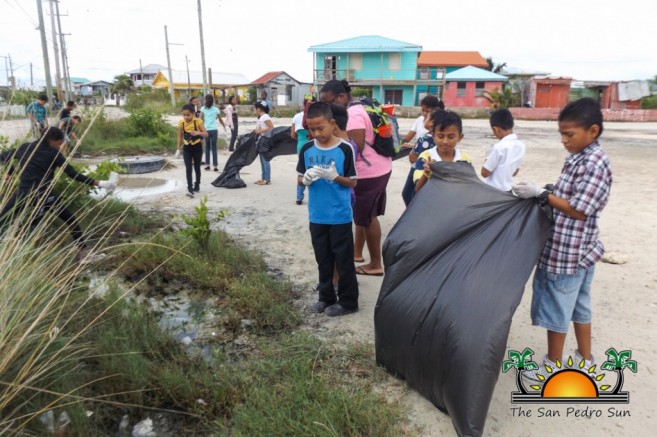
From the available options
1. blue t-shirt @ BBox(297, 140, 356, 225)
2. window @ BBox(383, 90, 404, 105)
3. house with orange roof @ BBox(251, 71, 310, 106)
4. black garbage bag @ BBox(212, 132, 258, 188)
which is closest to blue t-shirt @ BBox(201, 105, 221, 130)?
black garbage bag @ BBox(212, 132, 258, 188)

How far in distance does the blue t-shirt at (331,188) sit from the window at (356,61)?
35597mm

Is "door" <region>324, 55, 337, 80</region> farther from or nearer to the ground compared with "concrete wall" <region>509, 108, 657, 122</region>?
farther from the ground

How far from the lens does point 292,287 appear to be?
372 cm

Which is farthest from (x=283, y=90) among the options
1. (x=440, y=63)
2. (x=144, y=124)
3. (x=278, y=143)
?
(x=278, y=143)

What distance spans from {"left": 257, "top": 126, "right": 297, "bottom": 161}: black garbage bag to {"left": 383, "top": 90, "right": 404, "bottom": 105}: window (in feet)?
105

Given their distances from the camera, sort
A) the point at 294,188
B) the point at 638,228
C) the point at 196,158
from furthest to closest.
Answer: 1. the point at 294,188
2. the point at 196,158
3. the point at 638,228

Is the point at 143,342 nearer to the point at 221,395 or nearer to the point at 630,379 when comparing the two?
the point at 221,395

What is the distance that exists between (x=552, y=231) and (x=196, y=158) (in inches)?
223

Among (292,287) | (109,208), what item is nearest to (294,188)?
(109,208)

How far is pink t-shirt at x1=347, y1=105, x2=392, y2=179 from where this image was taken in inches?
140

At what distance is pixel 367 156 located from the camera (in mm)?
3646

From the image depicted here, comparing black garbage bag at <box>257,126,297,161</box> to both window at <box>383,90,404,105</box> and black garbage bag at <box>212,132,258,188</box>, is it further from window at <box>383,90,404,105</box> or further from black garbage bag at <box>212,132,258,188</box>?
window at <box>383,90,404,105</box>

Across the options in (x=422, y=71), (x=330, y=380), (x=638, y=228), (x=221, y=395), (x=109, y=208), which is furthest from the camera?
(x=422, y=71)

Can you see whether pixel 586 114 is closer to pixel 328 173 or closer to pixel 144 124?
pixel 328 173
